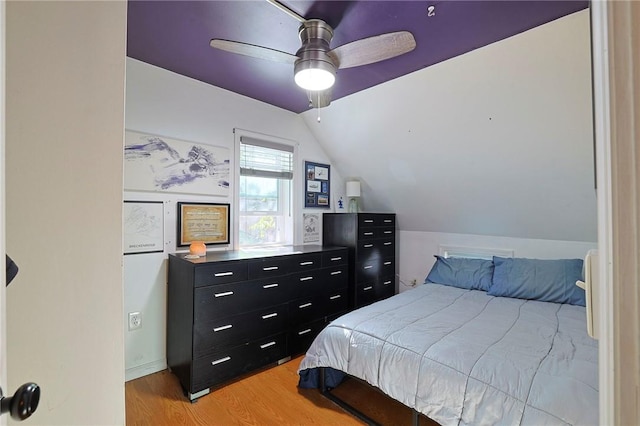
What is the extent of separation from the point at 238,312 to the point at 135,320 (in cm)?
80

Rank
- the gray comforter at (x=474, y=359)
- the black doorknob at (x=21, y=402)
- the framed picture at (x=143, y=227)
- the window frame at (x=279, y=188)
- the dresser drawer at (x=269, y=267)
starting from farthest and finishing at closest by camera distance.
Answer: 1. the window frame at (x=279, y=188)
2. the dresser drawer at (x=269, y=267)
3. the framed picture at (x=143, y=227)
4. the gray comforter at (x=474, y=359)
5. the black doorknob at (x=21, y=402)

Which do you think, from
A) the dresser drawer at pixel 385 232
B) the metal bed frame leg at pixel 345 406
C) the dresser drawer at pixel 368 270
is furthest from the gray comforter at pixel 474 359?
the dresser drawer at pixel 385 232

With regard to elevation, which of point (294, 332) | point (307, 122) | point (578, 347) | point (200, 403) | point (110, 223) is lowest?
point (200, 403)

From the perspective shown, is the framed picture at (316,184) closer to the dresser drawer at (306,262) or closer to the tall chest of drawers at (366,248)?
the tall chest of drawers at (366,248)

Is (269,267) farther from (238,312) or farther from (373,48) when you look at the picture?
(373,48)

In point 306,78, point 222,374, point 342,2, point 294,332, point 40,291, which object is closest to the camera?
point 40,291

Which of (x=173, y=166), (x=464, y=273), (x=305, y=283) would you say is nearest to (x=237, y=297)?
(x=305, y=283)

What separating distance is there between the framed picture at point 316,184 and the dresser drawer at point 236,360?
5.03 ft

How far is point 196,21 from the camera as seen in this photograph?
167 centimetres

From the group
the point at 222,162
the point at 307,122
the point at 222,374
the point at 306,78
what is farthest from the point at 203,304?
the point at 307,122

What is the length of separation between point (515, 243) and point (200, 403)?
3308 mm

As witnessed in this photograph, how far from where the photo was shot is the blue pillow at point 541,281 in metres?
2.50

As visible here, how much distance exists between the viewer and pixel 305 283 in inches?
104

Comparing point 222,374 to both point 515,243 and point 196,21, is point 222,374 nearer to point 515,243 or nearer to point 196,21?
point 196,21
